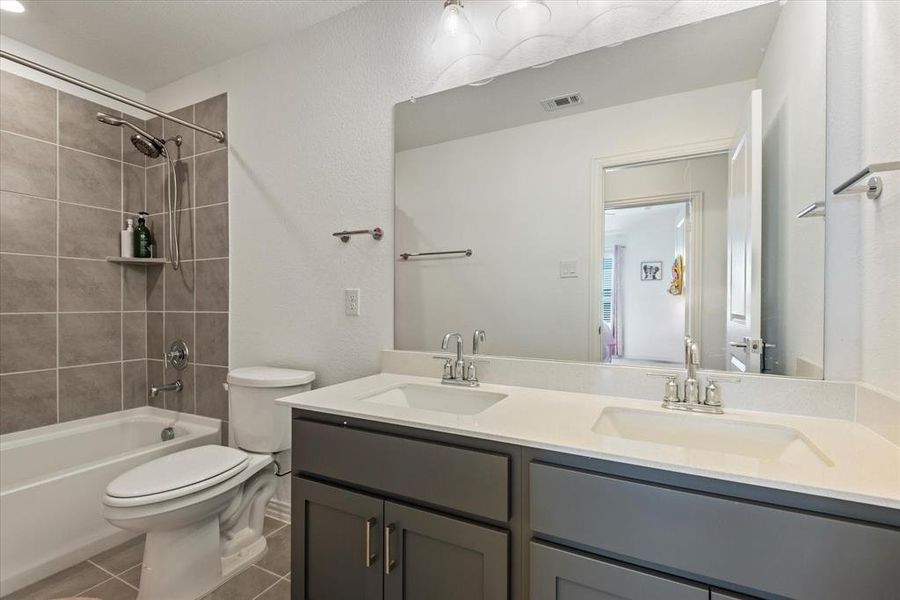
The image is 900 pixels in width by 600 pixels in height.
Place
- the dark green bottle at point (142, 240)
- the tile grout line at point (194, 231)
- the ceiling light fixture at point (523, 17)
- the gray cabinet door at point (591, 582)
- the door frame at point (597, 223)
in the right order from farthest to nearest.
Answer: the dark green bottle at point (142, 240), the tile grout line at point (194, 231), the ceiling light fixture at point (523, 17), the door frame at point (597, 223), the gray cabinet door at point (591, 582)

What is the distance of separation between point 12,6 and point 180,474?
2.19 m

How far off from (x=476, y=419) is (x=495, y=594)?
40cm

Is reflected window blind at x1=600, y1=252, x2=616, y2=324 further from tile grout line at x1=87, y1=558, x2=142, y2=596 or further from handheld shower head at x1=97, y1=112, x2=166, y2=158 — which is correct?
handheld shower head at x1=97, y1=112, x2=166, y2=158

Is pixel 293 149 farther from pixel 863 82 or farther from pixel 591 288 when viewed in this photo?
pixel 863 82

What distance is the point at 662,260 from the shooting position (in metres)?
1.29

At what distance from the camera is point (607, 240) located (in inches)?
53.9

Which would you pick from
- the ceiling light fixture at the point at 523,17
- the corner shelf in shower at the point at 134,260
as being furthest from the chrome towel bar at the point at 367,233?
the corner shelf in shower at the point at 134,260

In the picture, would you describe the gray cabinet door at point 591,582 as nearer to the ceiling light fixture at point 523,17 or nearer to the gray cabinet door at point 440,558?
the gray cabinet door at point 440,558

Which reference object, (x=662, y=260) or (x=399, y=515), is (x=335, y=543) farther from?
(x=662, y=260)

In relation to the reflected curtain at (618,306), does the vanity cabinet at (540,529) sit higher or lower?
lower

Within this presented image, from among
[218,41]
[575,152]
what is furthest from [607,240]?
[218,41]

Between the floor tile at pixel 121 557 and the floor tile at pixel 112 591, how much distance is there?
85 mm

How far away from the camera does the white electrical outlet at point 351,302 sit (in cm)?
184

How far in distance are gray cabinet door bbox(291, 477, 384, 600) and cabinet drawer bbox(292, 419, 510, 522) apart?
55 mm
